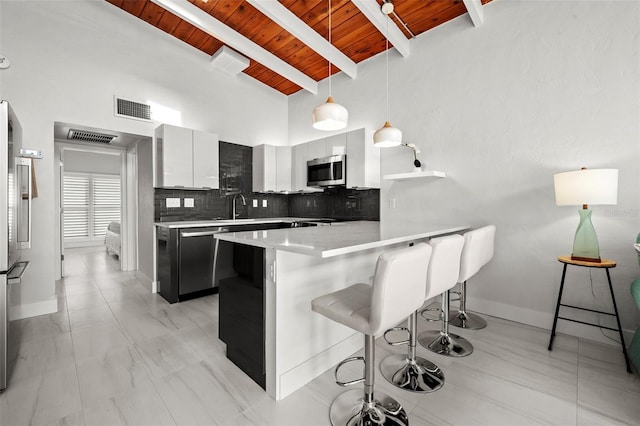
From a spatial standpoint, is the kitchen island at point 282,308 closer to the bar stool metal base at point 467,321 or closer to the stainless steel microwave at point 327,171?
the bar stool metal base at point 467,321

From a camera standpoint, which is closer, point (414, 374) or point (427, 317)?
point (414, 374)

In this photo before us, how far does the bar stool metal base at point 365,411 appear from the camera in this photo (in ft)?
4.38

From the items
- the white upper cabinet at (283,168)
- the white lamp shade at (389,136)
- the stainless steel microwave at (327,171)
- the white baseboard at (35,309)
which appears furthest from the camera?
the white upper cabinet at (283,168)

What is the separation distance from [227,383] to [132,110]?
324 cm

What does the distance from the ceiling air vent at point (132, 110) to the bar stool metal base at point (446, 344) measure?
151 inches

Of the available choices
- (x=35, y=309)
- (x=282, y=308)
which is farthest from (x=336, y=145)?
(x=35, y=309)

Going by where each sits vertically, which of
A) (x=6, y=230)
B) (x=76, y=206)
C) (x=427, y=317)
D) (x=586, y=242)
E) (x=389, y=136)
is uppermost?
(x=389, y=136)

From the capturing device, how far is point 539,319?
8.17ft

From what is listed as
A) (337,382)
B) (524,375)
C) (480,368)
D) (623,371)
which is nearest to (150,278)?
(337,382)

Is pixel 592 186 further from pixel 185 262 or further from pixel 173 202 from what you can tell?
pixel 173 202

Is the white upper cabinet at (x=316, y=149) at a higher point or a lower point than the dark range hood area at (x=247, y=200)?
higher

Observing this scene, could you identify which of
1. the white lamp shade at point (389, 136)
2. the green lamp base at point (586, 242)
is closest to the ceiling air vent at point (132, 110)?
the white lamp shade at point (389, 136)

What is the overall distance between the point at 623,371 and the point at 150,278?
14.6ft

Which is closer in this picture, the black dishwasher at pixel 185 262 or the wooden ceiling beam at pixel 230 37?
the wooden ceiling beam at pixel 230 37
